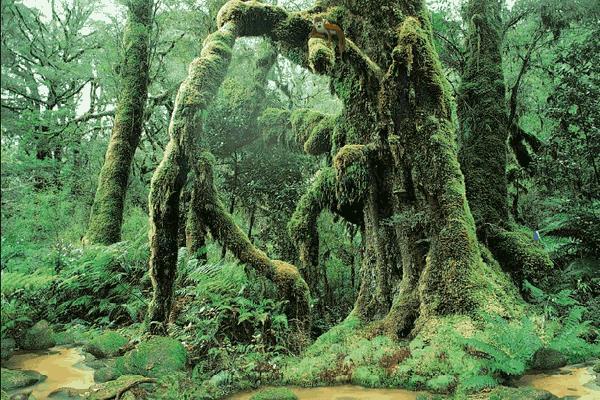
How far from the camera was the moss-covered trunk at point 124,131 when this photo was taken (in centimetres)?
1076

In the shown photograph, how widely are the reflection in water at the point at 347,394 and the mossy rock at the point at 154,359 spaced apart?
2.86 ft

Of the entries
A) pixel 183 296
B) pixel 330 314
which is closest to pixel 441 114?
pixel 183 296

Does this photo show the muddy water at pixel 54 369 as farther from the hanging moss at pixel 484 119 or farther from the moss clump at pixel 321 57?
the hanging moss at pixel 484 119

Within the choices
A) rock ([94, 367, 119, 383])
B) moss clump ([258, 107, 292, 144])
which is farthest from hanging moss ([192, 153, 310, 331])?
moss clump ([258, 107, 292, 144])

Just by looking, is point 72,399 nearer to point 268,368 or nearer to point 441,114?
point 268,368

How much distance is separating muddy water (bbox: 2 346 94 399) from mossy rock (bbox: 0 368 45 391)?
45mm

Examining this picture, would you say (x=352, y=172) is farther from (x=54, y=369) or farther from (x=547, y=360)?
(x=54, y=369)

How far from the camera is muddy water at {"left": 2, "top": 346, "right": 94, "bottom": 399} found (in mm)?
3841

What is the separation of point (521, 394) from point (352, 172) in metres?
4.31

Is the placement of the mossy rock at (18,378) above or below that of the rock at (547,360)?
above

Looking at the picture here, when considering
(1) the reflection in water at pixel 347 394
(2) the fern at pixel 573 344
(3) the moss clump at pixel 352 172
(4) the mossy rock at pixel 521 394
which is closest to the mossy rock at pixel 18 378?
(1) the reflection in water at pixel 347 394

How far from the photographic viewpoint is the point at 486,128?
10.1 metres

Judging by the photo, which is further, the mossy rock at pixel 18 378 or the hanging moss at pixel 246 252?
the hanging moss at pixel 246 252

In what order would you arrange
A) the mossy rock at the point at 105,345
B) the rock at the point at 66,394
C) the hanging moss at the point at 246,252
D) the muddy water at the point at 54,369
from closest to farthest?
1. the rock at the point at 66,394
2. the muddy water at the point at 54,369
3. the mossy rock at the point at 105,345
4. the hanging moss at the point at 246,252
